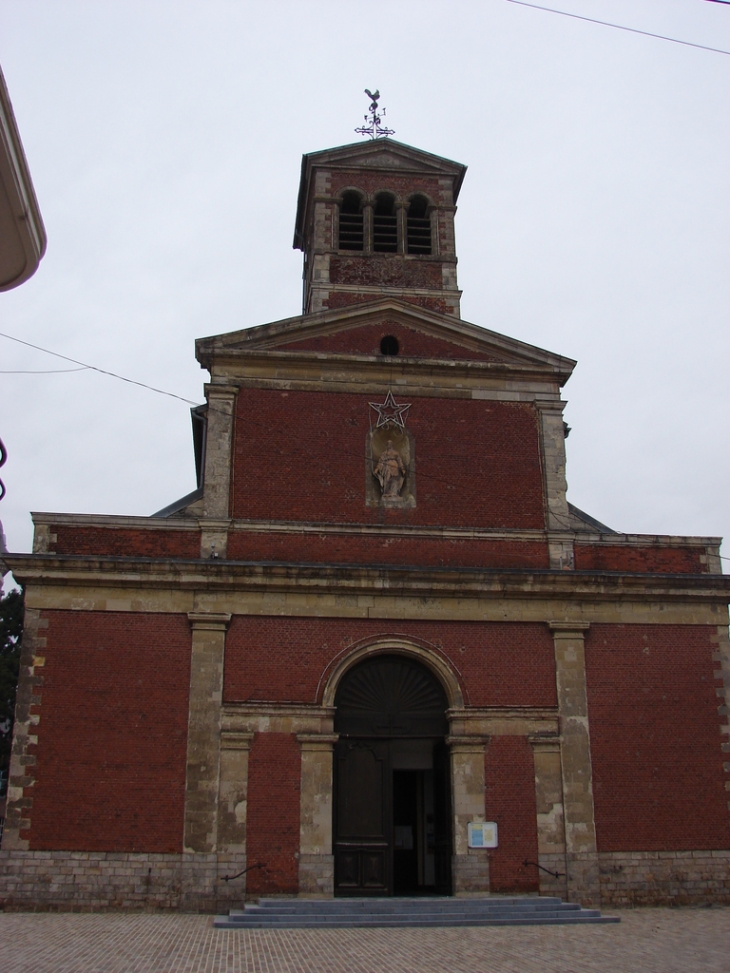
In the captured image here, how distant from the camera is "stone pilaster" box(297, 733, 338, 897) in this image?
1538cm

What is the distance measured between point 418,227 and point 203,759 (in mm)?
12962

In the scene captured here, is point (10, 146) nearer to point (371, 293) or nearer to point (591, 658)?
point (591, 658)

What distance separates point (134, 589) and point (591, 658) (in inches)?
327

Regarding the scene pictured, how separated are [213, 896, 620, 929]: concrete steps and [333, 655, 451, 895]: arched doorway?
110 cm

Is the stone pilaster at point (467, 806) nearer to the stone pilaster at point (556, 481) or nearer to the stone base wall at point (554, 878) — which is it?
the stone base wall at point (554, 878)

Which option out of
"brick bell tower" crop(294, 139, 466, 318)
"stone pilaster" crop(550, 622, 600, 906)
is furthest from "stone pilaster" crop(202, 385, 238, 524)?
"stone pilaster" crop(550, 622, 600, 906)

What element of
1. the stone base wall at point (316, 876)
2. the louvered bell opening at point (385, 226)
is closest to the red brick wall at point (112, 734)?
the stone base wall at point (316, 876)

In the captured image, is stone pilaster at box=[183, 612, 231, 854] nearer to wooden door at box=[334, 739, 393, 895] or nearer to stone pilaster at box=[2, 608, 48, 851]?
wooden door at box=[334, 739, 393, 895]

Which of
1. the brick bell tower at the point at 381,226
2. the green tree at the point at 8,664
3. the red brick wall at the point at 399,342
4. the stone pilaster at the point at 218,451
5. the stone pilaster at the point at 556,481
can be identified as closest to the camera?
the stone pilaster at the point at 218,451

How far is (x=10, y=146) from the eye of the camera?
193 inches

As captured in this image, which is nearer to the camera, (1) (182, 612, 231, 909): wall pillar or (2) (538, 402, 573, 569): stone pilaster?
(1) (182, 612, 231, 909): wall pillar

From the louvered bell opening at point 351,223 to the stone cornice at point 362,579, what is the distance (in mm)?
8410

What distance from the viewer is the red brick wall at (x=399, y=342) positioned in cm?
1888

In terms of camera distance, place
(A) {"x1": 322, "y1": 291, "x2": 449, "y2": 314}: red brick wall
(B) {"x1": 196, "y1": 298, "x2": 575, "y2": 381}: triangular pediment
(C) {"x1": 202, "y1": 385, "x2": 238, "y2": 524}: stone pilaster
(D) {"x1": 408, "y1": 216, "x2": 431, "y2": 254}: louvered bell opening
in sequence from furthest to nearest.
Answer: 1. (D) {"x1": 408, "y1": 216, "x2": 431, "y2": 254}: louvered bell opening
2. (A) {"x1": 322, "y1": 291, "x2": 449, "y2": 314}: red brick wall
3. (B) {"x1": 196, "y1": 298, "x2": 575, "y2": 381}: triangular pediment
4. (C) {"x1": 202, "y1": 385, "x2": 238, "y2": 524}: stone pilaster
